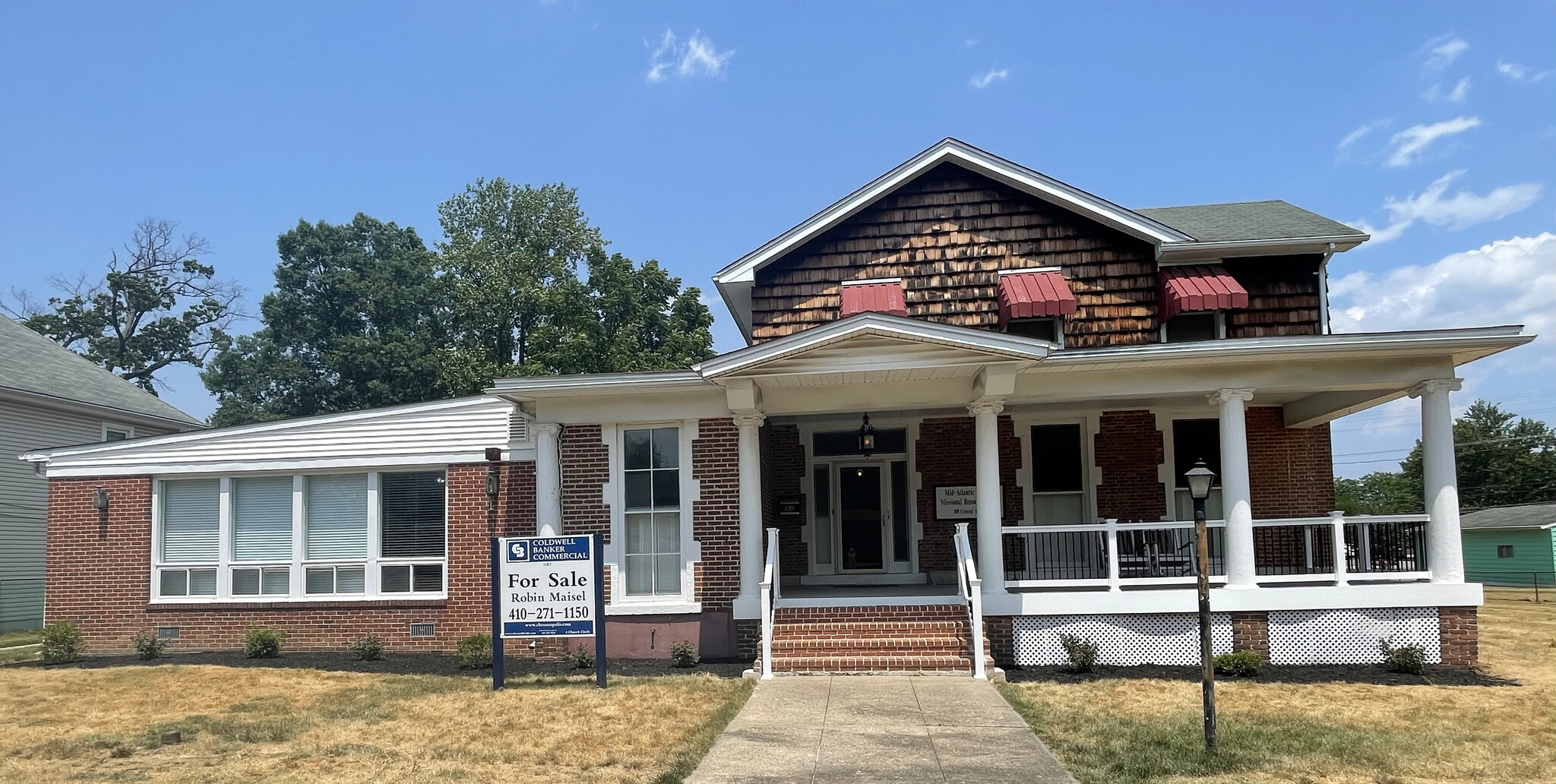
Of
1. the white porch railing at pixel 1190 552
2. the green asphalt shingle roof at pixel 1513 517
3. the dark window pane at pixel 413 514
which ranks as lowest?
the green asphalt shingle roof at pixel 1513 517

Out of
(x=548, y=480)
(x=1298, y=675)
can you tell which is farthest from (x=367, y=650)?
(x=1298, y=675)

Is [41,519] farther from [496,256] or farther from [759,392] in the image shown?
[496,256]

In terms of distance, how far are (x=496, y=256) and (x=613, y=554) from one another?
29576mm

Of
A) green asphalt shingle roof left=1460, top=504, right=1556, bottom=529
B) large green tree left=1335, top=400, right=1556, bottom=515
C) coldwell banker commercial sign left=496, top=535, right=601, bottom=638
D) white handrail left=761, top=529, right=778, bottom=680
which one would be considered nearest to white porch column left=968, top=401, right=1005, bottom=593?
white handrail left=761, top=529, right=778, bottom=680

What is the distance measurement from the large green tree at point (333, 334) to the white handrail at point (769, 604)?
32.5 m

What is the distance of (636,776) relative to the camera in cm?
742

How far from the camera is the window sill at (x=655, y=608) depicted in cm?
1326

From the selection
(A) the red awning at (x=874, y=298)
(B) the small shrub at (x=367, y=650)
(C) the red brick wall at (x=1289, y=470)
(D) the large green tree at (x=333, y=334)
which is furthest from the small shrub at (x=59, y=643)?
(D) the large green tree at (x=333, y=334)

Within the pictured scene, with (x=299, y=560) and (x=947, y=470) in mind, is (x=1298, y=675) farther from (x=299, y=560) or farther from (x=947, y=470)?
(x=299, y=560)

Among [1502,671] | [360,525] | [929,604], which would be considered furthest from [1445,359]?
[360,525]

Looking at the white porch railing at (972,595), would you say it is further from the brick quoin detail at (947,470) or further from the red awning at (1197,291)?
the red awning at (1197,291)

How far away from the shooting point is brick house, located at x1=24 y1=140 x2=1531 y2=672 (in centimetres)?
A: 1216

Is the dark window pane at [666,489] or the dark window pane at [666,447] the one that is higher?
the dark window pane at [666,447]

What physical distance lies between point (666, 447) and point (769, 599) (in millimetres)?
2713
